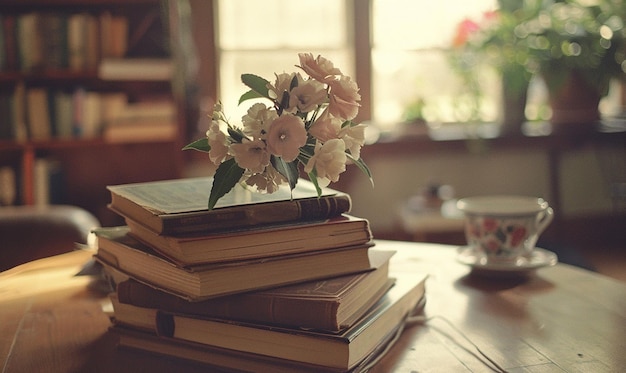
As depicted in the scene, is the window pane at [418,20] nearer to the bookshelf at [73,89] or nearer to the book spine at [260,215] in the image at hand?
the bookshelf at [73,89]

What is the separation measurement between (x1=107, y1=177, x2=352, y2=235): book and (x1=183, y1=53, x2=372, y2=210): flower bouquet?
0.02 meters

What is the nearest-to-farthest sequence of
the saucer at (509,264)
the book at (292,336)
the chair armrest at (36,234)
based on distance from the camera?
the book at (292,336)
the saucer at (509,264)
the chair armrest at (36,234)

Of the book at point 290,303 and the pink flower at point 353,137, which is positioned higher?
the pink flower at point 353,137

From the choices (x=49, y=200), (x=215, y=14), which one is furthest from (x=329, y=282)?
(x=215, y=14)

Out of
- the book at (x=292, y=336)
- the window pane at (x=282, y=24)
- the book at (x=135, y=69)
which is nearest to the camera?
the book at (x=292, y=336)

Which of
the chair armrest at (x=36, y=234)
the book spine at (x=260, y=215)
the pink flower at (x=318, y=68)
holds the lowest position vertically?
the chair armrest at (x=36, y=234)

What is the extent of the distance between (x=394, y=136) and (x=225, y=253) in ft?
9.85

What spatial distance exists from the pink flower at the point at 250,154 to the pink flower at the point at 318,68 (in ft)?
0.31

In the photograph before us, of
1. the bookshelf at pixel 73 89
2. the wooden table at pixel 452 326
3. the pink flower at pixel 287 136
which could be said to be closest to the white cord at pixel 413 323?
the wooden table at pixel 452 326

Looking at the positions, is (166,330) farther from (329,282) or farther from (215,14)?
(215,14)

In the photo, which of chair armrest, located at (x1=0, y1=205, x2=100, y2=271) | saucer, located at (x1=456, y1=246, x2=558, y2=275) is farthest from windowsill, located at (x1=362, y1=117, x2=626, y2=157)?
saucer, located at (x1=456, y1=246, x2=558, y2=275)

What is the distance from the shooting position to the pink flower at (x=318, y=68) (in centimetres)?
79

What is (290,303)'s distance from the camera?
0.75 metres

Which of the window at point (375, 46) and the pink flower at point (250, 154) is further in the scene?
the window at point (375, 46)
